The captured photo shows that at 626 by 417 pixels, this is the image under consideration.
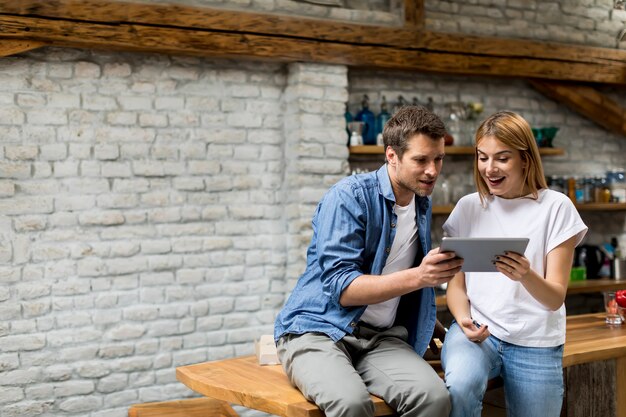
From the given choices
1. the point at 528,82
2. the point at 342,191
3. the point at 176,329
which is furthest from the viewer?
the point at 528,82

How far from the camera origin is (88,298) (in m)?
4.68

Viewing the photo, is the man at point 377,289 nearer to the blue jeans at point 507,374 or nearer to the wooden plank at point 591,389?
the blue jeans at point 507,374

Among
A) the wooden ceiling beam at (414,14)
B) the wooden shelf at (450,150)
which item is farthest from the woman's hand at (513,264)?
the wooden ceiling beam at (414,14)

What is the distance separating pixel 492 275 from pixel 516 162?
45 centimetres

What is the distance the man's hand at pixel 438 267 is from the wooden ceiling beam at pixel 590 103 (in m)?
4.08

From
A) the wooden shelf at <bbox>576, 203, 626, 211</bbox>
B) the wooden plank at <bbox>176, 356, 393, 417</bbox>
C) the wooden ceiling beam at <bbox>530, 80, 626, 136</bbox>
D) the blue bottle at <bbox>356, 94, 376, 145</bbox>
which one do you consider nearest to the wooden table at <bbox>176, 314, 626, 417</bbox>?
the wooden plank at <bbox>176, 356, 393, 417</bbox>

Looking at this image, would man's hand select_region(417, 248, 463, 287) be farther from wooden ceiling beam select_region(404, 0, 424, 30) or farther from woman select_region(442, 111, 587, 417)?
wooden ceiling beam select_region(404, 0, 424, 30)

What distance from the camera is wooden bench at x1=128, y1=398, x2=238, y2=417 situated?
13.2 feet

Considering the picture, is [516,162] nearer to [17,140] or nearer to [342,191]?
[342,191]

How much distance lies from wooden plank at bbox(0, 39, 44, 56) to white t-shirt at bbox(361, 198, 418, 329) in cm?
260

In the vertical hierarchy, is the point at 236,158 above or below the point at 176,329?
above

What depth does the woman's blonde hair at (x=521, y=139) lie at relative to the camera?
2871 mm

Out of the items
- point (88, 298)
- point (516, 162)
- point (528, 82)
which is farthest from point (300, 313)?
point (528, 82)

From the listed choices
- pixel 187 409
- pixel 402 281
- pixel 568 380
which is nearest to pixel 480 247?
pixel 402 281
